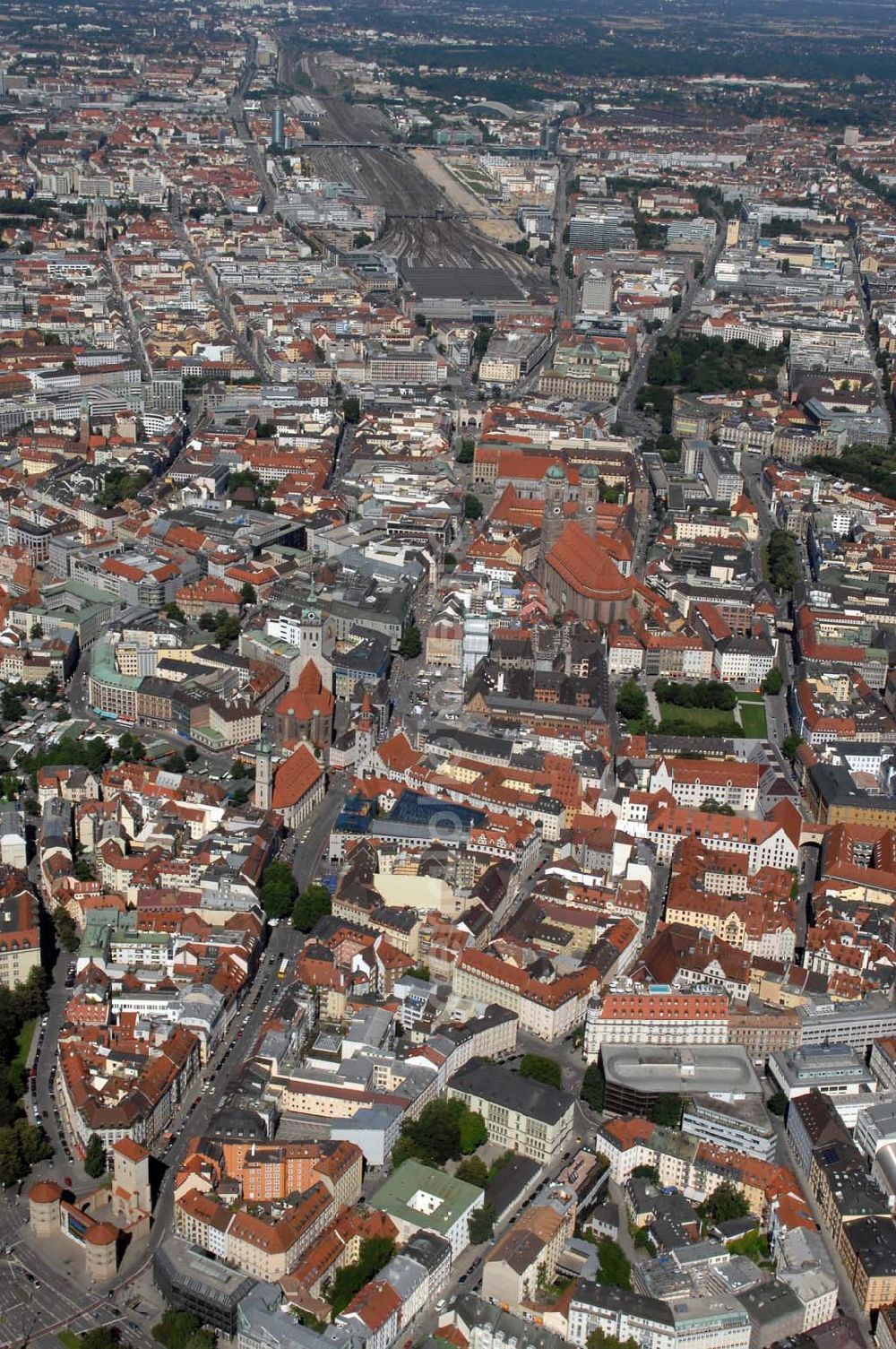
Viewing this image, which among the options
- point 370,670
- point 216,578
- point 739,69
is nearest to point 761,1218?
point 370,670

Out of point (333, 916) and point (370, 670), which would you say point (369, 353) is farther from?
point (333, 916)

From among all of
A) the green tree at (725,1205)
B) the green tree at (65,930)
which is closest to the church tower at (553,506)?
the green tree at (65,930)

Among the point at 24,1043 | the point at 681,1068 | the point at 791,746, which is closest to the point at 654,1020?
the point at 681,1068

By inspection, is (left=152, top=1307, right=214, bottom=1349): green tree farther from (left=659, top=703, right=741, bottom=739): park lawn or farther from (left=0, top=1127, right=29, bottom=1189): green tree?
(left=659, top=703, right=741, bottom=739): park lawn

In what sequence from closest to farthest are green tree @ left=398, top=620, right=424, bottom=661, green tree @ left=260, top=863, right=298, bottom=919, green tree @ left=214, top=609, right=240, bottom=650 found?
green tree @ left=260, top=863, right=298, bottom=919, green tree @ left=398, top=620, right=424, bottom=661, green tree @ left=214, top=609, right=240, bottom=650

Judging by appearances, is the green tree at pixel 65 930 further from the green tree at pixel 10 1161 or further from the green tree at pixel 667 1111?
the green tree at pixel 667 1111

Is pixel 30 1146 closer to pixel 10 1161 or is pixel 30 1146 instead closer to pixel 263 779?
pixel 10 1161

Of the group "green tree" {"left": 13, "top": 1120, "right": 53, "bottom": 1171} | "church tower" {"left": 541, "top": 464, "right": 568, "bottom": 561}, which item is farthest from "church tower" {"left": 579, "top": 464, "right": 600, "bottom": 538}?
"green tree" {"left": 13, "top": 1120, "right": 53, "bottom": 1171}
